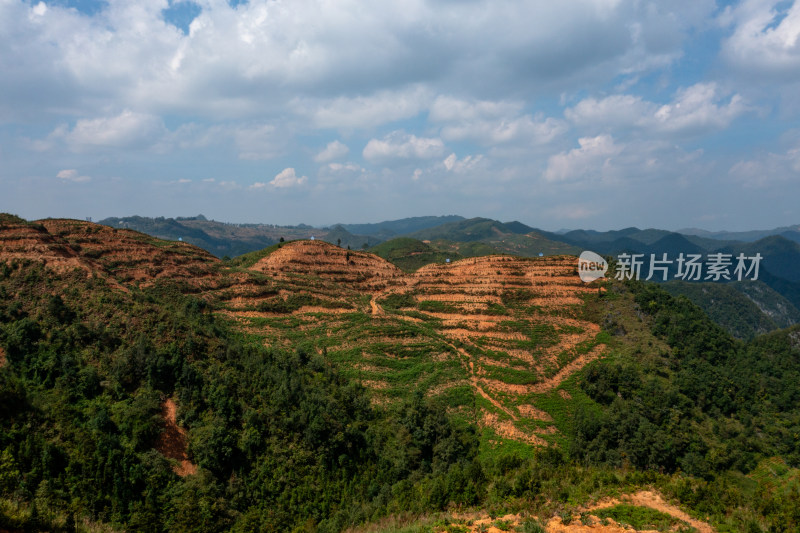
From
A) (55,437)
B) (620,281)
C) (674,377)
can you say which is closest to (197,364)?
(55,437)

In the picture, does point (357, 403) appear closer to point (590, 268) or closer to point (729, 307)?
point (590, 268)

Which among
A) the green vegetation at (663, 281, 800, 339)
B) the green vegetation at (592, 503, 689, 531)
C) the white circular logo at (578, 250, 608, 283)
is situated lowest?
the green vegetation at (663, 281, 800, 339)

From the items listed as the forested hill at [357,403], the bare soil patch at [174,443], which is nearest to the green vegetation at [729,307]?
the forested hill at [357,403]

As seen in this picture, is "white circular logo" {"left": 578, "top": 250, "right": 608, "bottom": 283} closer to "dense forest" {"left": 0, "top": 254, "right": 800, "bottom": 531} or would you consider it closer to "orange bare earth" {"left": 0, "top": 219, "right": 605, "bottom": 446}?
"orange bare earth" {"left": 0, "top": 219, "right": 605, "bottom": 446}

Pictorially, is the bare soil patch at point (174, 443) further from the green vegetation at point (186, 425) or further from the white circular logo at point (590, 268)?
the white circular logo at point (590, 268)

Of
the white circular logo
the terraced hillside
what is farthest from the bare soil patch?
the white circular logo

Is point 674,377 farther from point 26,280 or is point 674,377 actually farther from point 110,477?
point 26,280

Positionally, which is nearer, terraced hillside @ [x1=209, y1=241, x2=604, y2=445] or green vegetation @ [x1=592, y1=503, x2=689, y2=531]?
green vegetation @ [x1=592, y1=503, x2=689, y2=531]
